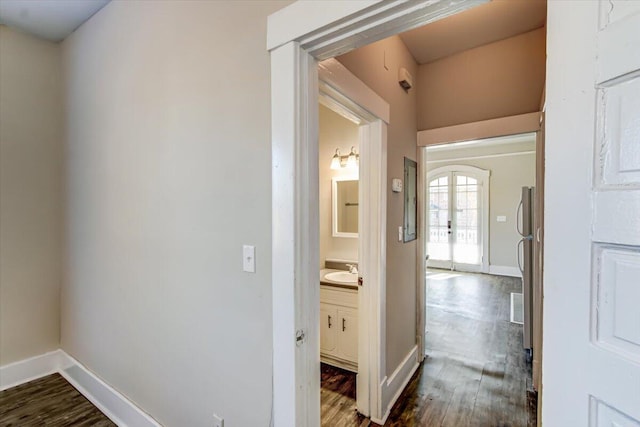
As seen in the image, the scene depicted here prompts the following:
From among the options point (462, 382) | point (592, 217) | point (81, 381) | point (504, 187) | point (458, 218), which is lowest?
point (462, 382)

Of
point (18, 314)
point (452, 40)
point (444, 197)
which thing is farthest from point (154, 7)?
point (444, 197)

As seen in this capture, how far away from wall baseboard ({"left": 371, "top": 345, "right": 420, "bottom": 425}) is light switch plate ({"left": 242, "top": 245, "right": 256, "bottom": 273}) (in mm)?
1397

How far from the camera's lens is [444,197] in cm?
679

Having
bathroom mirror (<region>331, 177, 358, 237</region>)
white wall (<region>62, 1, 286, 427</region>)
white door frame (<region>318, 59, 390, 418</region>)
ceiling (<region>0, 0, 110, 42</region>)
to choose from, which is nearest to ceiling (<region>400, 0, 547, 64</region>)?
white door frame (<region>318, 59, 390, 418</region>)

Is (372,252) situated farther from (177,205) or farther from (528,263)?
(528,263)

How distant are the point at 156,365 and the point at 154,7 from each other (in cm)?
202

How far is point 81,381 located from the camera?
7.30 ft

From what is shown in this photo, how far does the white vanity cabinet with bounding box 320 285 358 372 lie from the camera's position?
8.04 ft

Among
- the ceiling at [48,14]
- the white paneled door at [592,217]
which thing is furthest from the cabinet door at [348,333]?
the ceiling at [48,14]

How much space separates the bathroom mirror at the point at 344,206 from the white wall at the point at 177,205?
5.91 feet

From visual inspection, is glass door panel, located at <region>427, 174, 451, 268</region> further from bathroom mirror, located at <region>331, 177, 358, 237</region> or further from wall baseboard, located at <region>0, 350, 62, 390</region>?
wall baseboard, located at <region>0, 350, 62, 390</region>

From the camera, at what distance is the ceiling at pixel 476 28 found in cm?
196

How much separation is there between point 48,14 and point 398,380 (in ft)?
12.2

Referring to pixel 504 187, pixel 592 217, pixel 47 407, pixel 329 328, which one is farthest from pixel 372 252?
pixel 504 187
